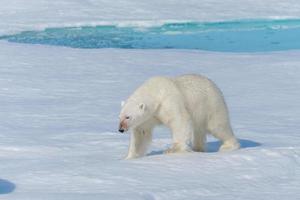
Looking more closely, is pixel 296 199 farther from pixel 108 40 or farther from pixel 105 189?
pixel 108 40

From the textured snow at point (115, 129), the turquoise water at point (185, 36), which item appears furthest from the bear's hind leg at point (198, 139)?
the turquoise water at point (185, 36)

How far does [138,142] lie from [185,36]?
1055cm

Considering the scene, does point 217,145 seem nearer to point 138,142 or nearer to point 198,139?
point 198,139

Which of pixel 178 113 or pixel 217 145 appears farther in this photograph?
pixel 217 145

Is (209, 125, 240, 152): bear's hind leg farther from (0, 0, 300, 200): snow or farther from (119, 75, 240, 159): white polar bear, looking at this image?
(0, 0, 300, 200): snow

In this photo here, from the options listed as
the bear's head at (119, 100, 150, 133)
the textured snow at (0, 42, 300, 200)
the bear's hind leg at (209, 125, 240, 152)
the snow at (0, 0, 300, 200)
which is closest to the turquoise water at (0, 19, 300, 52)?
the snow at (0, 0, 300, 200)

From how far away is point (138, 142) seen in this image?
175 inches

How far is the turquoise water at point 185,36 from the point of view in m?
13.4

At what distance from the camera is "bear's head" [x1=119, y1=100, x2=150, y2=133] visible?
14.0 feet

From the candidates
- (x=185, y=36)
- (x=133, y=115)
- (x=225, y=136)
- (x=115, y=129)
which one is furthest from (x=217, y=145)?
(x=185, y=36)

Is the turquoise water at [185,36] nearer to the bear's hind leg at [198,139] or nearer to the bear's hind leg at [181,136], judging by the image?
the bear's hind leg at [198,139]

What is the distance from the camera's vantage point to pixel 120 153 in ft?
15.2

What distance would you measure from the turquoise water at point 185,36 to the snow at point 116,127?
2029 mm

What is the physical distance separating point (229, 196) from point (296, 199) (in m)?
0.29
